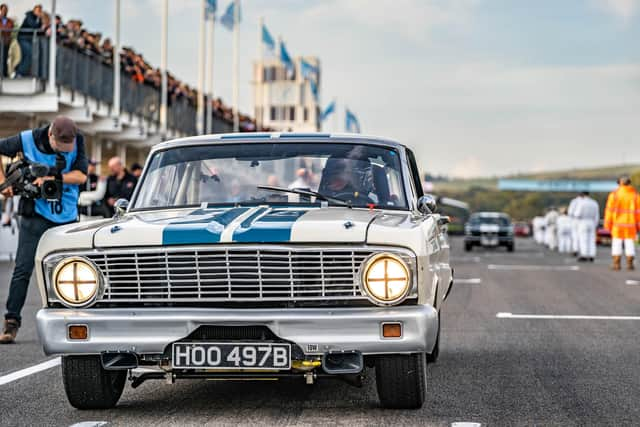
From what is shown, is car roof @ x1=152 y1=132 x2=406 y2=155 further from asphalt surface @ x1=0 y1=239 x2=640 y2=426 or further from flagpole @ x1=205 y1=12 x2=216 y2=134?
flagpole @ x1=205 y1=12 x2=216 y2=134

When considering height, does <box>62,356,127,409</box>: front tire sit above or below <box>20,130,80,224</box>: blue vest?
below

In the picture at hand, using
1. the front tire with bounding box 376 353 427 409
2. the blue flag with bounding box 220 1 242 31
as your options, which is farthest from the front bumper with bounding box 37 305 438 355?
the blue flag with bounding box 220 1 242 31

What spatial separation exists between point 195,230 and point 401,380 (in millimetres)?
1351

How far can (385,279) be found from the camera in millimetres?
6133

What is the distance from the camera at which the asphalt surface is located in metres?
6.49

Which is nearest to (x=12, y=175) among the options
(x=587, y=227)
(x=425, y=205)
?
(x=425, y=205)

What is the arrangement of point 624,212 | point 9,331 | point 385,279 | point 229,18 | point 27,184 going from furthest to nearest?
point 229,18, point 624,212, point 9,331, point 27,184, point 385,279

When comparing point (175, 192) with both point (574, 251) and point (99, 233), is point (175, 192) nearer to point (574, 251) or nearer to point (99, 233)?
point (99, 233)

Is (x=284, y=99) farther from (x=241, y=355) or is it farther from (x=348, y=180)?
(x=241, y=355)

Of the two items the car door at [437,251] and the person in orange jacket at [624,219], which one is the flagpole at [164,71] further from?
the car door at [437,251]

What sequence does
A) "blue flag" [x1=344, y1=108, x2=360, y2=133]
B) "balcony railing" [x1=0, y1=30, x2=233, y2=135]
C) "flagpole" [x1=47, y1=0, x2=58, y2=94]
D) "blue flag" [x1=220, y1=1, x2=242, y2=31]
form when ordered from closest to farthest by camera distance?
"flagpole" [x1=47, y1=0, x2=58, y2=94]
"balcony railing" [x1=0, y1=30, x2=233, y2=135]
"blue flag" [x1=220, y1=1, x2=242, y2=31]
"blue flag" [x1=344, y1=108, x2=360, y2=133]

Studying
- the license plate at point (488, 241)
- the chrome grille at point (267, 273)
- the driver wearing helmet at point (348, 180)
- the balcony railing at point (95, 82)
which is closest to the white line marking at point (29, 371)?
the chrome grille at point (267, 273)

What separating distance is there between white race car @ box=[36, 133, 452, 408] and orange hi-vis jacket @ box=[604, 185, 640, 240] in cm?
1959

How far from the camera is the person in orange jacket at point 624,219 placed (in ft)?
83.0
